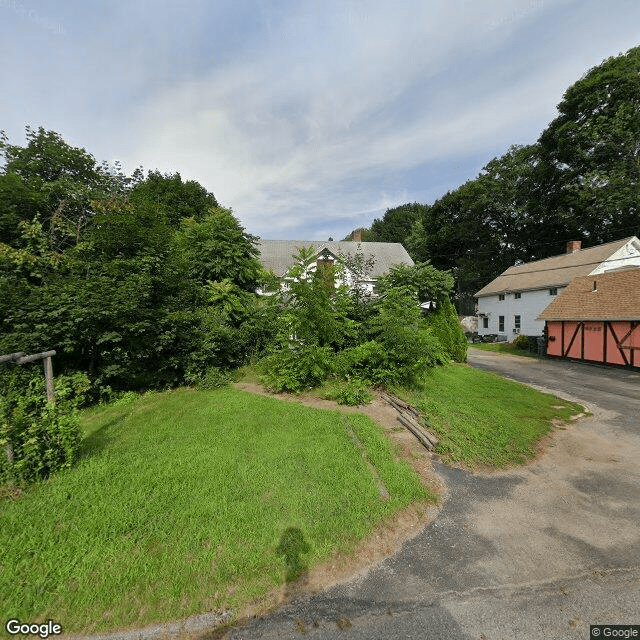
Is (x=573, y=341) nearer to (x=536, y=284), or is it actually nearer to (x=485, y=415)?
(x=536, y=284)

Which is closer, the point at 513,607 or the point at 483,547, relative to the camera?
the point at 513,607

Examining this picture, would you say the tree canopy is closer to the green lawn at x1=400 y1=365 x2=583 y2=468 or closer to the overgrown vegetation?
the green lawn at x1=400 y1=365 x2=583 y2=468

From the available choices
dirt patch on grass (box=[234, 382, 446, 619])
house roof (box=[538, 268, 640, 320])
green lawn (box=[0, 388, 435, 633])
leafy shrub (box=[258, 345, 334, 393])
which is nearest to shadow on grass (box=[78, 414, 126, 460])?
green lawn (box=[0, 388, 435, 633])

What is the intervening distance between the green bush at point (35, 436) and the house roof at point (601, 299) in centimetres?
2127

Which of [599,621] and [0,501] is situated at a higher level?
[0,501]

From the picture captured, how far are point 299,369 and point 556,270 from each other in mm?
27930

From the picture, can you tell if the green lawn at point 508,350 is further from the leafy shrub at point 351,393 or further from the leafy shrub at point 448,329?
the leafy shrub at point 351,393

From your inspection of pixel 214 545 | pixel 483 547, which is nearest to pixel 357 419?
pixel 483 547

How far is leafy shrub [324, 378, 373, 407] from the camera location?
300 inches

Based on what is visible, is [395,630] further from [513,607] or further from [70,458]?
[70,458]

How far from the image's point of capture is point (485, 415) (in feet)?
24.0

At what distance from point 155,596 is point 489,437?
20.3 ft

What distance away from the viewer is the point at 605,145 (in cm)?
2647

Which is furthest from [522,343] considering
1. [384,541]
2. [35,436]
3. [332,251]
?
[35,436]
